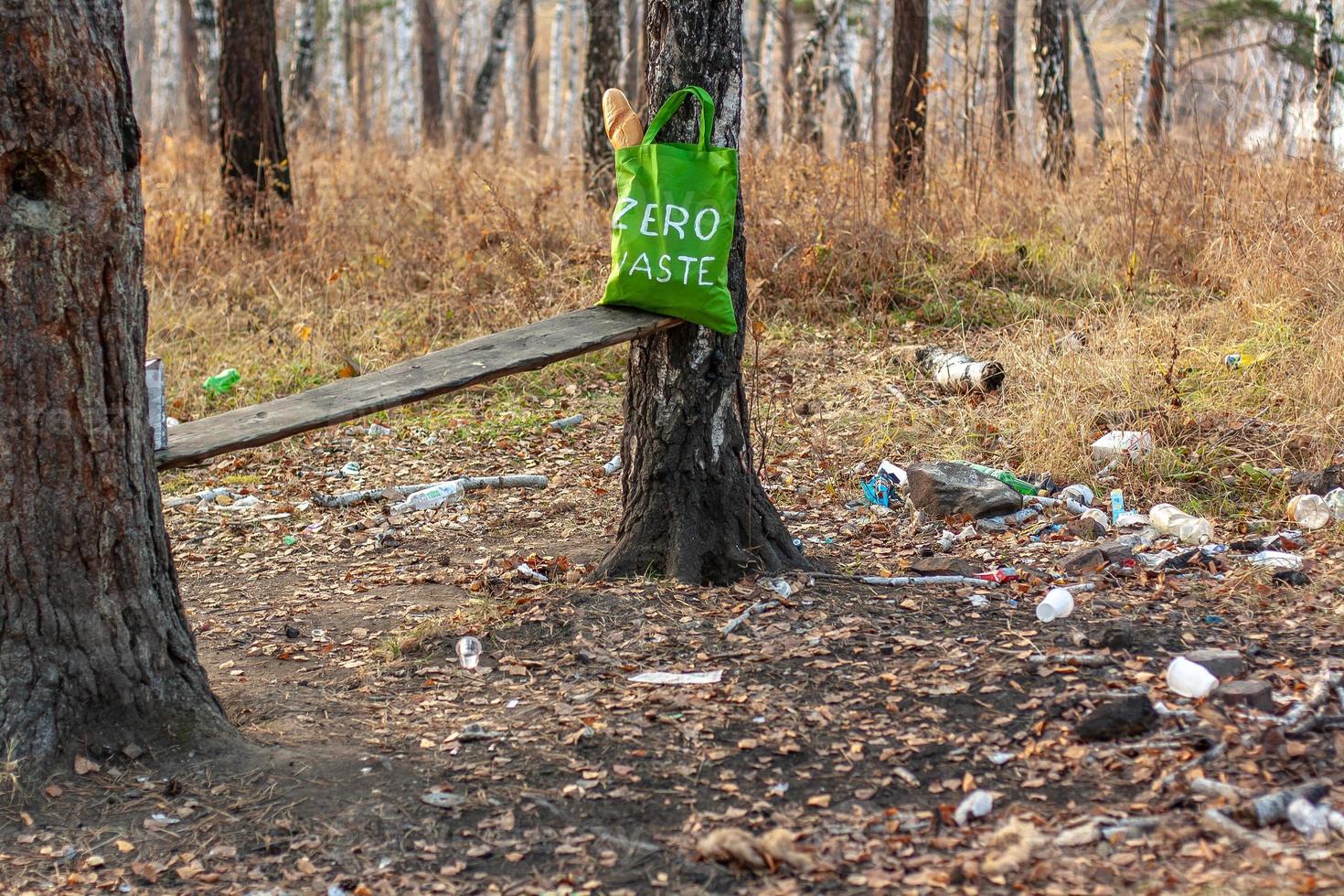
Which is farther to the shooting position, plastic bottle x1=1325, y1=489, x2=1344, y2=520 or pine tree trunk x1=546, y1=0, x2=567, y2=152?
pine tree trunk x1=546, y1=0, x2=567, y2=152

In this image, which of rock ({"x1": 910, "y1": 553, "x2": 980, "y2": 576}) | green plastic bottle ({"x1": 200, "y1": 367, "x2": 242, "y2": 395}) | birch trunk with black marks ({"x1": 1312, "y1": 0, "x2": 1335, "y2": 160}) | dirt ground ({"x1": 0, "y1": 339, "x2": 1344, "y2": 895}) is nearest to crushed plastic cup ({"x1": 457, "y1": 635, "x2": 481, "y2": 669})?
dirt ground ({"x1": 0, "y1": 339, "x2": 1344, "y2": 895})

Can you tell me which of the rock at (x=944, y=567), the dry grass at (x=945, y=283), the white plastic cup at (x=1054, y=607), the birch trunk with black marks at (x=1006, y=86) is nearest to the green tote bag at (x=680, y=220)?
the rock at (x=944, y=567)

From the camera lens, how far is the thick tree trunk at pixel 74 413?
2.50 metres

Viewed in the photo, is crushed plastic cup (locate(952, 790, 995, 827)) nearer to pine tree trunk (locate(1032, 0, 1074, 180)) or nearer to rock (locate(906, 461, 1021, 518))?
rock (locate(906, 461, 1021, 518))

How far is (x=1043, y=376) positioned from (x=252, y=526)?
140 inches

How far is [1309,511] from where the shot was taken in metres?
4.28

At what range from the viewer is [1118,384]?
5.22 meters

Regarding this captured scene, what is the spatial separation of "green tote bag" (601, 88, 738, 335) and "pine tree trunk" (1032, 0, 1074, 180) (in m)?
5.63

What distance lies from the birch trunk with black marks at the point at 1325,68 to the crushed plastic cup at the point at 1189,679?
241 inches

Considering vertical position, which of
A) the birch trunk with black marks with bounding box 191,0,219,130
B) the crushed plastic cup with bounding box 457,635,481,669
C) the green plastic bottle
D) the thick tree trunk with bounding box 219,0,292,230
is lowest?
the crushed plastic cup with bounding box 457,635,481,669

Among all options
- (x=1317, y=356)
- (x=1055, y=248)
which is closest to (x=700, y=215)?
(x=1317, y=356)

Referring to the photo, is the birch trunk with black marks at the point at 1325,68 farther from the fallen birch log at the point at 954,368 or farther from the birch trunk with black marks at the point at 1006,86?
the fallen birch log at the point at 954,368

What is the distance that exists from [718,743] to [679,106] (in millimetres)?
1878

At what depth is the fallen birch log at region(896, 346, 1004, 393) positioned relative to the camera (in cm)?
571
